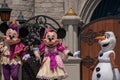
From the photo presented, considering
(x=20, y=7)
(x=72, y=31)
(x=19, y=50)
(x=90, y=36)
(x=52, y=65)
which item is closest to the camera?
(x=52, y=65)

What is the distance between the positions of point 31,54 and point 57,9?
317 inches

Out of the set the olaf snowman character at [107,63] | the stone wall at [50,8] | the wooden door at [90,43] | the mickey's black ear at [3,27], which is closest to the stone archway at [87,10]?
the stone wall at [50,8]

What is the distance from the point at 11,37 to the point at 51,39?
3.10 ft

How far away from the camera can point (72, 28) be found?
1521 cm

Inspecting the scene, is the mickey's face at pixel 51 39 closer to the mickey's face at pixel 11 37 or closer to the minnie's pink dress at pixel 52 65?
the minnie's pink dress at pixel 52 65

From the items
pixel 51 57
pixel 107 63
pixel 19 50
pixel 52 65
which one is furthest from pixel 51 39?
pixel 107 63

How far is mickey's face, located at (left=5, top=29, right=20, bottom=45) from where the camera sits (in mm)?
12922

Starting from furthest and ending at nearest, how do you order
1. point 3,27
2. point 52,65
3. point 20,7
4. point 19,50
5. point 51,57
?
1. point 20,7
2. point 3,27
3. point 19,50
4. point 51,57
5. point 52,65

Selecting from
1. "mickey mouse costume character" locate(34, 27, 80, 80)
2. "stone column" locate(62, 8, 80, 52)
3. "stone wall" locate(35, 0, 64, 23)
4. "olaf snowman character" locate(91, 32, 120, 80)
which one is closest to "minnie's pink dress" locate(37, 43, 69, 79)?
"mickey mouse costume character" locate(34, 27, 80, 80)

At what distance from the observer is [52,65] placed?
1243cm

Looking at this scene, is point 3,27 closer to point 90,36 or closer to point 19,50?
point 19,50

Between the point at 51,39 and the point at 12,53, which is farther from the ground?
the point at 51,39

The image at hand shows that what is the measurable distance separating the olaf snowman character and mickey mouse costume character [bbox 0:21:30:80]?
1.69 metres

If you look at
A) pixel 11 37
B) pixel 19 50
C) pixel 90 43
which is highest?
pixel 11 37
